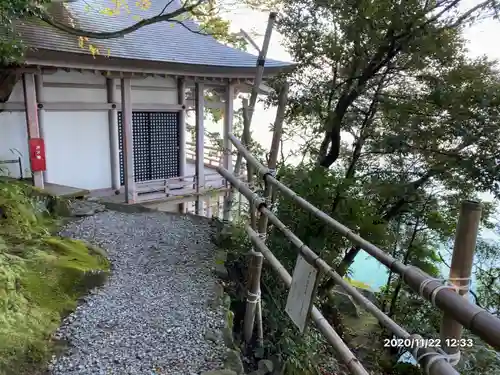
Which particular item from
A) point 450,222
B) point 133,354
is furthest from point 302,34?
point 133,354

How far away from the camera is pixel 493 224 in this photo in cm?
568

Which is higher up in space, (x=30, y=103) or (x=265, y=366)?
(x=30, y=103)

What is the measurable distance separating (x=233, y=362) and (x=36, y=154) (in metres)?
5.35

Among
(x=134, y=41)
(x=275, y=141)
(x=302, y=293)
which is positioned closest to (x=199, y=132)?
(x=134, y=41)

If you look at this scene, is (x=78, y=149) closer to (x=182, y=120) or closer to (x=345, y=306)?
(x=182, y=120)

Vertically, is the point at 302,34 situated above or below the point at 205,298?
above

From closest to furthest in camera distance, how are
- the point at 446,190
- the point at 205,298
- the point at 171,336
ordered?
the point at 171,336 → the point at 205,298 → the point at 446,190

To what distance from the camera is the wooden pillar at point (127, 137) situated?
24.7 ft

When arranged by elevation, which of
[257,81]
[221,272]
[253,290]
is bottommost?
[221,272]

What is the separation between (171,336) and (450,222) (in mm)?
4483

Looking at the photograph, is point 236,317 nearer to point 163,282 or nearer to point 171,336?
point 163,282

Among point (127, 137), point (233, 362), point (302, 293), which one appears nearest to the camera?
point (302, 293)

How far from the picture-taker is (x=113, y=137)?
27.6 feet

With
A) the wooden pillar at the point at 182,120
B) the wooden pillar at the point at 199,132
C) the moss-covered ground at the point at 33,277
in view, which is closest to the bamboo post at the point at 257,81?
the moss-covered ground at the point at 33,277
